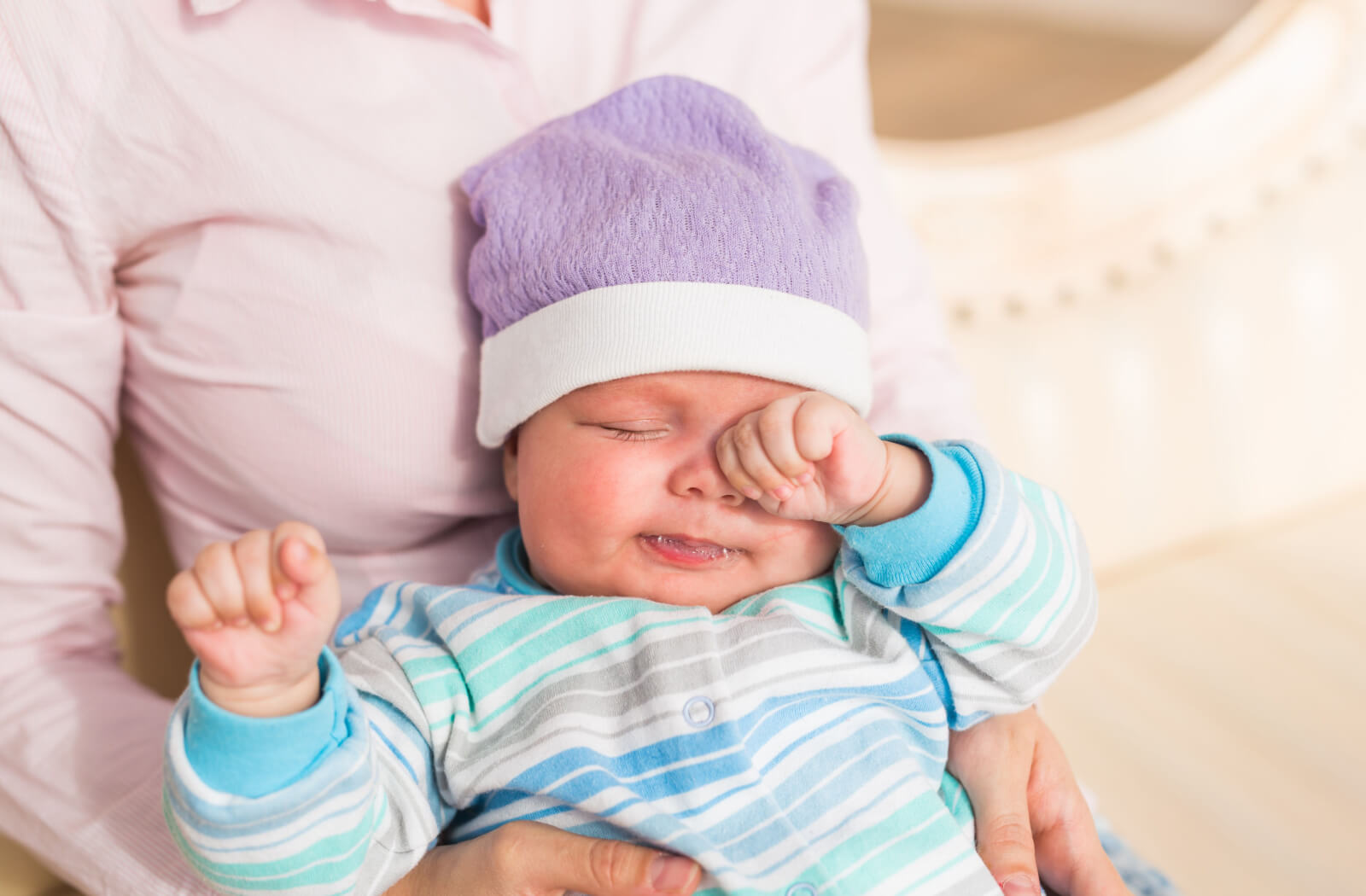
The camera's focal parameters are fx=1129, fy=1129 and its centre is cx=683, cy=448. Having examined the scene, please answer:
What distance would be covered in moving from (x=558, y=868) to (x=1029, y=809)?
0.39 meters

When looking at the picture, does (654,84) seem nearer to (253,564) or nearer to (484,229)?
(484,229)

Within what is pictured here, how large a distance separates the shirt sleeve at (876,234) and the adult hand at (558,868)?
0.49 metres

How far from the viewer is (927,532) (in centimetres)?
76

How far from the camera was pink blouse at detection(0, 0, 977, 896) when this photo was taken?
82 cm

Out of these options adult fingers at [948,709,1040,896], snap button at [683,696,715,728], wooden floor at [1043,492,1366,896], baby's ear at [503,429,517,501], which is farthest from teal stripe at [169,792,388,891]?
wooden floor at [1043,492,1366,896]

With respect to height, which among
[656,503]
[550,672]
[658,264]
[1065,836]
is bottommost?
[1065,836]

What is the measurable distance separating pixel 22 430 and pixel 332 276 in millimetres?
256

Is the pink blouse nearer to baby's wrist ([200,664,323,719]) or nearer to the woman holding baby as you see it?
the woman holding baby

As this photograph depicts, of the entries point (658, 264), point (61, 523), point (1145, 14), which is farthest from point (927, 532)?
point (1145, 14)

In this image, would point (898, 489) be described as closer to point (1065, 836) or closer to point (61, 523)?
point (1065, 836)

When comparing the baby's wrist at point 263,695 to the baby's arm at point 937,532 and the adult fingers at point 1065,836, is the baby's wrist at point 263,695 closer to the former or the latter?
the baby's arm at point 937,532

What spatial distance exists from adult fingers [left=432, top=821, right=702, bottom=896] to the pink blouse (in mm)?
233

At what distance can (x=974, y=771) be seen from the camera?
872 millimetres

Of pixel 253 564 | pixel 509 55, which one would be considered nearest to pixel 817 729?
pixel 253 564
